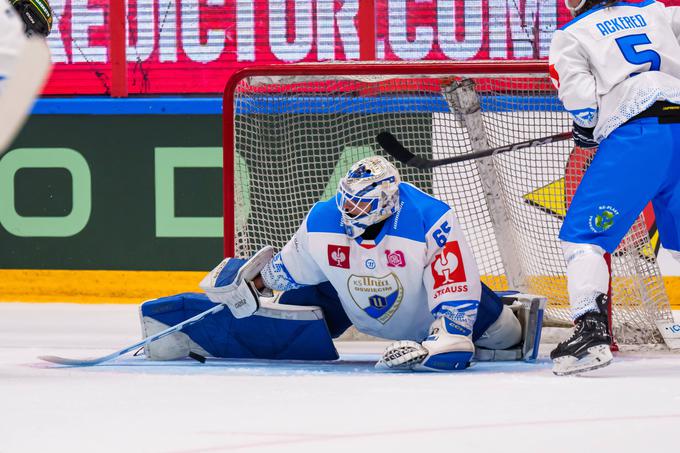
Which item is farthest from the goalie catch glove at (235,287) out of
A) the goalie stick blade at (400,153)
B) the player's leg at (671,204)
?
the player's leg at (671,204)

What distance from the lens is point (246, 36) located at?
6293 millimetres

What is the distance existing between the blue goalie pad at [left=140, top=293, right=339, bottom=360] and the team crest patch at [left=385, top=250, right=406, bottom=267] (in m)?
0.34

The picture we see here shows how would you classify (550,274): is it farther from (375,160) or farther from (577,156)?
(375,160)

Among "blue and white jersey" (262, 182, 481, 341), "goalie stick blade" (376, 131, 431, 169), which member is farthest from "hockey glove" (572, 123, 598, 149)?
"goalie stick blade" (376, 131, 431, 169)

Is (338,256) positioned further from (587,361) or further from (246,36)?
(246,36)

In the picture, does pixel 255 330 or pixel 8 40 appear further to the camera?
pixel 255 330

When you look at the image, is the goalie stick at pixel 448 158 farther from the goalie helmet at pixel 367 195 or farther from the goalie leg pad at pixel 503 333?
the goalie helmet at pixel 367 195

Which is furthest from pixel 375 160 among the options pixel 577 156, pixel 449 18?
Answer: pixel 449 18

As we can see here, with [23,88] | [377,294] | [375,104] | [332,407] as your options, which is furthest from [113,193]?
[23,88]

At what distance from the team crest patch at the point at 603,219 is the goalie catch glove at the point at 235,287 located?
3.51 feet

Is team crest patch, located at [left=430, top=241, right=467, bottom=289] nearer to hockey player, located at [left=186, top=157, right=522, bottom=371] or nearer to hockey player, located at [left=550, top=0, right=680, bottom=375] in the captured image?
hockey player, located at [left=186, top=157, right=522, bottom=371]

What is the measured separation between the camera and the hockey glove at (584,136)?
3.64 metres

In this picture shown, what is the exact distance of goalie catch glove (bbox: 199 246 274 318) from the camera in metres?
3.77

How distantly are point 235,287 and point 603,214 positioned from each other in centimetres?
114
